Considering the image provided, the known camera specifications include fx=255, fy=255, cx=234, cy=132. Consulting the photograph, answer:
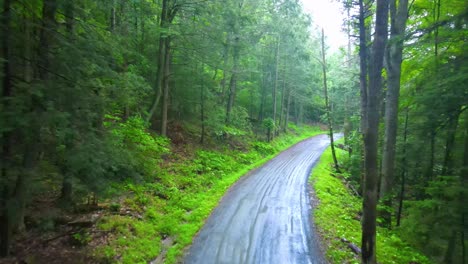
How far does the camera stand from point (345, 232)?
27.4 ft

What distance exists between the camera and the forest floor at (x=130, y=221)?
222 inches

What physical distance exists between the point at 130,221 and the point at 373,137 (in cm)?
707

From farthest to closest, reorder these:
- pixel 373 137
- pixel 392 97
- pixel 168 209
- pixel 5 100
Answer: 1. pixel 392 97
2. pixel 168 209
3. pixel 373 137
4. pixel 5 100

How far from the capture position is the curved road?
677 cm

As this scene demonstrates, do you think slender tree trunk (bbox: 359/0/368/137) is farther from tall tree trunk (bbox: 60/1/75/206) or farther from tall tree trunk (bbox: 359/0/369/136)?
tall tree trunk (bbox: 60/1/75/206)

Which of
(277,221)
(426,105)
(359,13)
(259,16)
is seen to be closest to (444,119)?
(426,105)

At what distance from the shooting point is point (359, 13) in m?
10.9

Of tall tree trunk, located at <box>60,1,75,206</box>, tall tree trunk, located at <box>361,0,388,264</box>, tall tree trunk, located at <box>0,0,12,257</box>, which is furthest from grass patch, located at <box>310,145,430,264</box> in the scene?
tall tree trunk, located at <box>0,0,12,257</box>

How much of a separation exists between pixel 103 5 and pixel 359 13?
994 cm

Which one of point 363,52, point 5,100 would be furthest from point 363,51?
point 5,100

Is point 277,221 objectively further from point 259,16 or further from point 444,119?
point 259,16

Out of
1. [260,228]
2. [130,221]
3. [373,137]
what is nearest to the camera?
[373,137]

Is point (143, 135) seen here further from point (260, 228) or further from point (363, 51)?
point (363, 51)

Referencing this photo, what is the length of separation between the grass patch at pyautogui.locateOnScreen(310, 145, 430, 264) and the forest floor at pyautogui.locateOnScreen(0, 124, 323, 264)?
4096mm
